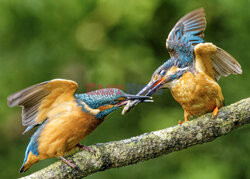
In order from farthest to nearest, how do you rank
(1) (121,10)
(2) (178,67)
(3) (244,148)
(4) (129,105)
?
1. (3) (244,148)
2. (1) (121,10)
3. (2) (178,67)
4. (4) (129,105)

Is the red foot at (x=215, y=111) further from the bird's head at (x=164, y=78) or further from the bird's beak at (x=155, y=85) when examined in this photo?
the bird's beak at (x=155, y=85)

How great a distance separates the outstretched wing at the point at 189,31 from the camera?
11.3ft

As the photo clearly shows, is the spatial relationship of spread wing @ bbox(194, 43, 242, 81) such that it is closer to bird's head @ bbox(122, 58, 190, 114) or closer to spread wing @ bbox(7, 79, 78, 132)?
bird's head @ bbox(122, 58, 190, 114)

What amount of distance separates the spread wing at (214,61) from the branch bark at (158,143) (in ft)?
1.11

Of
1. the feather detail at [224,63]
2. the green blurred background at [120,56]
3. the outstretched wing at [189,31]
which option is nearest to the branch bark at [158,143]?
the feather detail at [224,63]

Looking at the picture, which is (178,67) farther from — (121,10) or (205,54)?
(121,10)

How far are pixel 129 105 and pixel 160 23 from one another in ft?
8.98

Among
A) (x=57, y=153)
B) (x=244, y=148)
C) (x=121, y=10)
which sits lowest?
(x=244, y=148)

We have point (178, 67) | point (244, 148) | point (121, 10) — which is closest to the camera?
point (178, 67)

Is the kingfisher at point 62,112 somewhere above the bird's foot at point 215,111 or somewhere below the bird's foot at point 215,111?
above

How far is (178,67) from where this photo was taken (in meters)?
3.40

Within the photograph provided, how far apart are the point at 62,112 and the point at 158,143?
0.88 m

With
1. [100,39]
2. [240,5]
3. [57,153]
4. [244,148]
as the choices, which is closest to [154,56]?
[100,39]

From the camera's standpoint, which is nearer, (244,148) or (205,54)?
(205,54)
